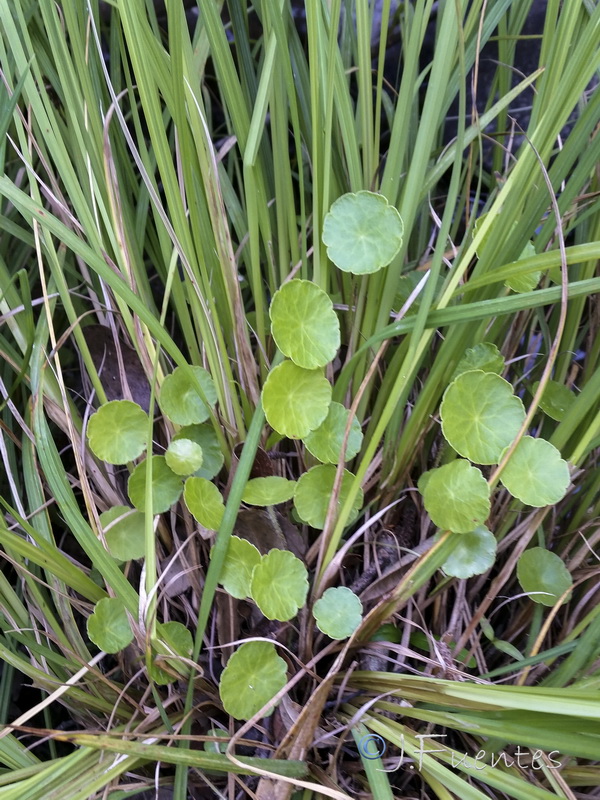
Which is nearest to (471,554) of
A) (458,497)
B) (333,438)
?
(458,497)

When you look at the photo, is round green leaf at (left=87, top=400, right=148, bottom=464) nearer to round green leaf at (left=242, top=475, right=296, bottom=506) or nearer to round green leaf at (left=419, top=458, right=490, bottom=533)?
round green leaf at (left=242, top=475, right=296, bottom=506)

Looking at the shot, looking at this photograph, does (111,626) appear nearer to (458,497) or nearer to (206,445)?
(206,445)

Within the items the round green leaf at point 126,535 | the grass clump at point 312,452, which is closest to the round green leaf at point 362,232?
the grass clump at point 312,452

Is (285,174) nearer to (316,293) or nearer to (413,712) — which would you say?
(316,293)

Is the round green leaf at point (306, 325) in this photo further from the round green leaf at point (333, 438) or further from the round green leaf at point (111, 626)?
the round green leaf at point (111, 626)

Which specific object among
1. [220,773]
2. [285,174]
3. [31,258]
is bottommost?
[220,773]

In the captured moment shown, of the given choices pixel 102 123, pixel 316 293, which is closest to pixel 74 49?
pixel 102 123
